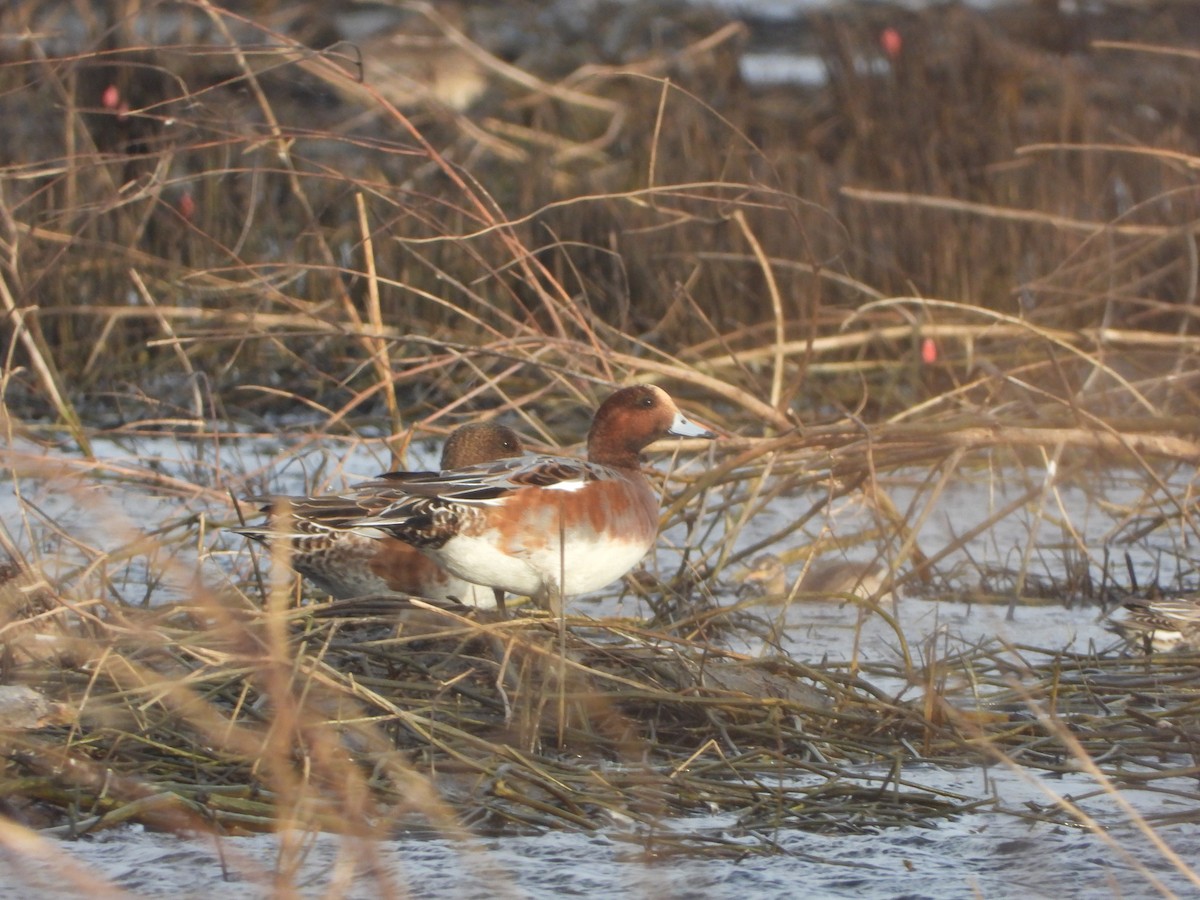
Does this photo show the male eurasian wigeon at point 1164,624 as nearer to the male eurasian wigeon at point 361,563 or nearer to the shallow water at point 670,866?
the shallow water at point 670,866

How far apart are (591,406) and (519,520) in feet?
4.32

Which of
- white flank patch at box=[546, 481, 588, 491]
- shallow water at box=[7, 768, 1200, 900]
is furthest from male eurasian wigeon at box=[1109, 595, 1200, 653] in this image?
white flank patch at box=[546, 481, 588, 491]

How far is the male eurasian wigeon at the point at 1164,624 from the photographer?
389 cm

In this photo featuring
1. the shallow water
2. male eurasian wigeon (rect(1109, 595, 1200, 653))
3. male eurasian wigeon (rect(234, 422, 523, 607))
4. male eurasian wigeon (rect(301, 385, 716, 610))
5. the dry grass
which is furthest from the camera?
male eurasian wigeon (rect(1109, 595, 1200, 653))

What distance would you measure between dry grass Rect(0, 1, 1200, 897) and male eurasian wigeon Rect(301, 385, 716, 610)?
0.14m

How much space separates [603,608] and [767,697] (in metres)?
1.24

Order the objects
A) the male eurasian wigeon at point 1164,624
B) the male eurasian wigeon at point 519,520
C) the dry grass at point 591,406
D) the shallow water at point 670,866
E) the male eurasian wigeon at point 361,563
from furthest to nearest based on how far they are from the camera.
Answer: the male eurasian wigeon at point 1164,624 → the male eurasian wigeon at point 361,563 → the male eurasian wigeon at point 519,520 → the dry grass at point 591,406 → the shallow water at point 670,866

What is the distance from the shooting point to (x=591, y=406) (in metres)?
4.78

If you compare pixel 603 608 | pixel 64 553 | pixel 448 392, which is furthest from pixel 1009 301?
pixel 64 553

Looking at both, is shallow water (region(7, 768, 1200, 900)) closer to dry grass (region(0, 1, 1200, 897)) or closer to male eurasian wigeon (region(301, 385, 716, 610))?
dry grass (region(0, 1, 1200, 897))

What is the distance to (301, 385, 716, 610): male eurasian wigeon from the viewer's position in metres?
3.50

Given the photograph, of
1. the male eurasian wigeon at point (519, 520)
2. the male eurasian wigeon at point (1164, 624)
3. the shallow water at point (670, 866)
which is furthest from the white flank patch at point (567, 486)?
the male eurasian wigeon at point (1164, 624)

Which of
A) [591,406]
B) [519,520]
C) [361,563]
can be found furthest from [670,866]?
[591,406]

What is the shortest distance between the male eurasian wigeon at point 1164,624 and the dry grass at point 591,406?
5.0 inches
